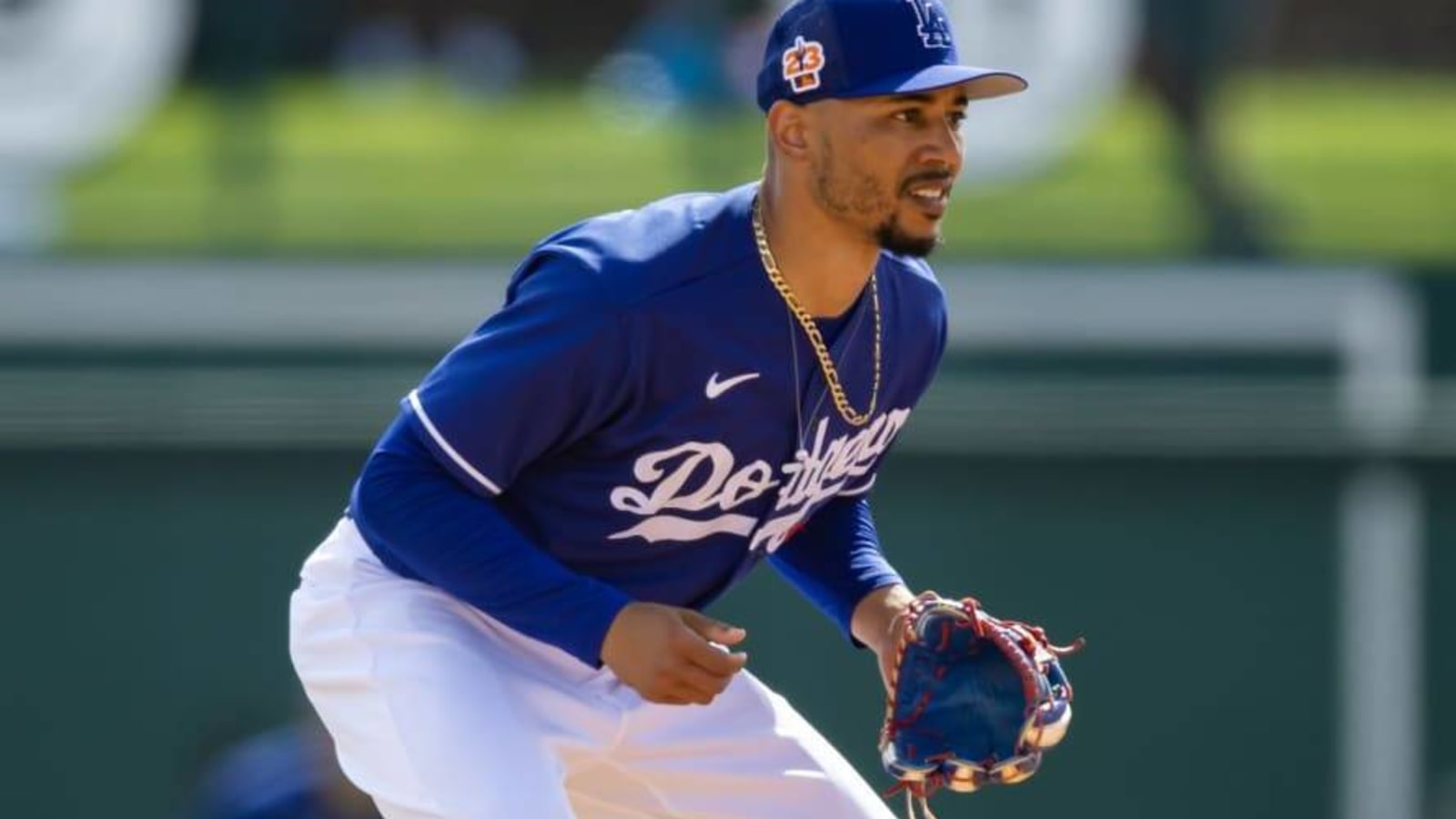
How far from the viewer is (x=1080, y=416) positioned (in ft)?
24.0

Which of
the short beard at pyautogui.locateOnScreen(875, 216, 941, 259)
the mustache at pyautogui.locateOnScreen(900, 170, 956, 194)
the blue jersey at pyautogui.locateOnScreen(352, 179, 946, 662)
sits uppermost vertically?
the mustache at pyautogui.locateOnScreen(900, 170, 956, 194)

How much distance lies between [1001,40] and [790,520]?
141 inches

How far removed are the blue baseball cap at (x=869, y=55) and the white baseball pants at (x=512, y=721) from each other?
32.8 inches

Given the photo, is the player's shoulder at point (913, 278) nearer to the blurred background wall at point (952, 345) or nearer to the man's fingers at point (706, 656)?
the man's fingers at point (706, 656)

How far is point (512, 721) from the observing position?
3.57m

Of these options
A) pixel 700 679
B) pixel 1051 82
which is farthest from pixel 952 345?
pixel 700 679

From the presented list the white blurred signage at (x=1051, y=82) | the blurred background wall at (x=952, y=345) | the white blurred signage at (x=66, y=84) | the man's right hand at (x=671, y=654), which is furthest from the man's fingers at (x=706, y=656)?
the white blurred signage at (x=66, y=84)

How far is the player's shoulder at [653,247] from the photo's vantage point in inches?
138

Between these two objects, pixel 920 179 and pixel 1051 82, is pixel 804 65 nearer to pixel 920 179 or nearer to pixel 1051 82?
pixel 920 179

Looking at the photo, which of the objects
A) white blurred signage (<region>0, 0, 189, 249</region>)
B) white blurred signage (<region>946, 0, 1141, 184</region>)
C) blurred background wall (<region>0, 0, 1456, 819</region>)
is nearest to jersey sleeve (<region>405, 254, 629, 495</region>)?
blurred background wall (<region>0, 0, 1456, 819</region>)

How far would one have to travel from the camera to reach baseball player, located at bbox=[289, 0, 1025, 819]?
347 cm

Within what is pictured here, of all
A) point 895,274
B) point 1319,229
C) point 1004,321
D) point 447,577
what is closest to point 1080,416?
point 1004,321

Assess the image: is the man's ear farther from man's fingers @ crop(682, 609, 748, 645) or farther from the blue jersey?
man's fingers @ crop(682, 609, 748, 645)

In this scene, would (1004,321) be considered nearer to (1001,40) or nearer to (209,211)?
(1001,40)
